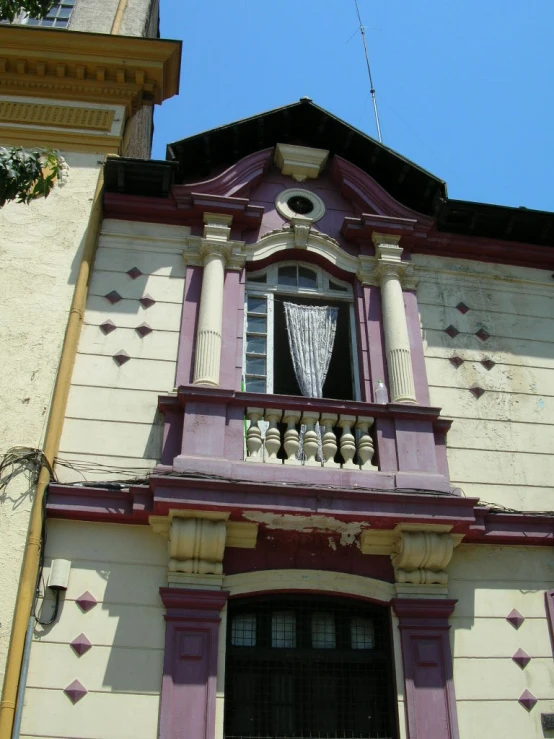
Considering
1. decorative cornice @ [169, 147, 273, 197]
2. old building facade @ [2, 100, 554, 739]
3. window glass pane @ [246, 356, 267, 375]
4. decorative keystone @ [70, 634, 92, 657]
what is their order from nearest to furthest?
1. decorative keystone @ [70, 634, 92, 657]
2. old building facade @ [2, 100, 554, 739]
3. window glass pane @ [246, 356, 267, 375]
4. decorative cornice @ [169, 147, 273, 197]

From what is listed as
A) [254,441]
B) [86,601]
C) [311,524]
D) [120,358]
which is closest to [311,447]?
[254,441]

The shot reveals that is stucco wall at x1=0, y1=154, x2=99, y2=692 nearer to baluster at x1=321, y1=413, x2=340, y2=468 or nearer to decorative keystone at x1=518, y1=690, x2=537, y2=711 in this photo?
baluster at x1=321, y1=413, x2=340, y2=468

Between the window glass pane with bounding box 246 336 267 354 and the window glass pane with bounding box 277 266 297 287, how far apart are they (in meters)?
0.96

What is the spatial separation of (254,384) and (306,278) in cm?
183

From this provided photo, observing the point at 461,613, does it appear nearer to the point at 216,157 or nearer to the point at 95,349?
the point at 95,349

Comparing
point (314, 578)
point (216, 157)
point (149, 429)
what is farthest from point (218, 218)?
point (314, 578)

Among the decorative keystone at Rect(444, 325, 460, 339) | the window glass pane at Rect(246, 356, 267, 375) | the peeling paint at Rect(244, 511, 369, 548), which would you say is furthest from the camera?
the decorative keystone at Rect(444, 325, 460, 339)

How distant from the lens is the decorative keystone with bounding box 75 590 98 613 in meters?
6.99

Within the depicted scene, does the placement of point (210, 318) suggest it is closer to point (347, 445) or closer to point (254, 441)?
point (254, 441)

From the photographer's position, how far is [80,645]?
680 cm

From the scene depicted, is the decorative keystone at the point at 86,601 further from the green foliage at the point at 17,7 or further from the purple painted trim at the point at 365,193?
the purple painted trim at the point at 365,193

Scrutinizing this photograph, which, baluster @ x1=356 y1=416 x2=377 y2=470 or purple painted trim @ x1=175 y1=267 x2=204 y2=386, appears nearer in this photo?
baluster @ x1=356 y1=416 x2=377 y2=470

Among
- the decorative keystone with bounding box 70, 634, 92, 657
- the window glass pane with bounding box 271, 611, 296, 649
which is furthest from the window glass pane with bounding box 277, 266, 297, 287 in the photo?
the decorative keystone with bounding box 70, 634, 92, 657

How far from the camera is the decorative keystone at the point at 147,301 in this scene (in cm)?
898
